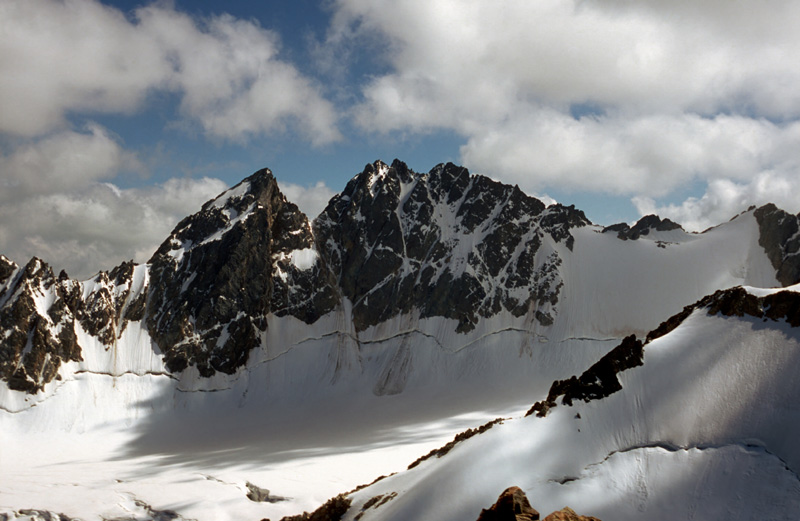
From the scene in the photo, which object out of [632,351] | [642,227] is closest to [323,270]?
[642,227]

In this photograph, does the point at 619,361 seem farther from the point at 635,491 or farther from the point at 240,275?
the point at 240,275

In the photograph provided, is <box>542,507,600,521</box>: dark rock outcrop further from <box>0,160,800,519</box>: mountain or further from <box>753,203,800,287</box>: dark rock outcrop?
<box>753,203,800,287</box>: dark rock outcrop

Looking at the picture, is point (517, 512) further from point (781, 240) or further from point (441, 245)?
point (781, 240)

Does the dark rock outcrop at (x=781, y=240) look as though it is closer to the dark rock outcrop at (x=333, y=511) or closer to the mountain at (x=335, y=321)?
the mountain at (x=335, y=321)

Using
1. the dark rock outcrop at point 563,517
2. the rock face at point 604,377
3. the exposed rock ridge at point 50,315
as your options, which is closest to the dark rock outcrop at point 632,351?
the rock face at point 604,377

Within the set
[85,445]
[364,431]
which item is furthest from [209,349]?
[364,431]

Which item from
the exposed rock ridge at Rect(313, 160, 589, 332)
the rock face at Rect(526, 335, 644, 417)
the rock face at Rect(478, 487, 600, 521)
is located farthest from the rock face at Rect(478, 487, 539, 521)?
the exposed rock ridge at Rect(313, 160, 589, 332)

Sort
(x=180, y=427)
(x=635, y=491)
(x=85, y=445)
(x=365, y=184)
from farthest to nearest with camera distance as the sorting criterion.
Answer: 1. (x=365, y=184)
2. (x=180, y=427)
3. (x=85, y=445)
4. (x=635, y=491)
